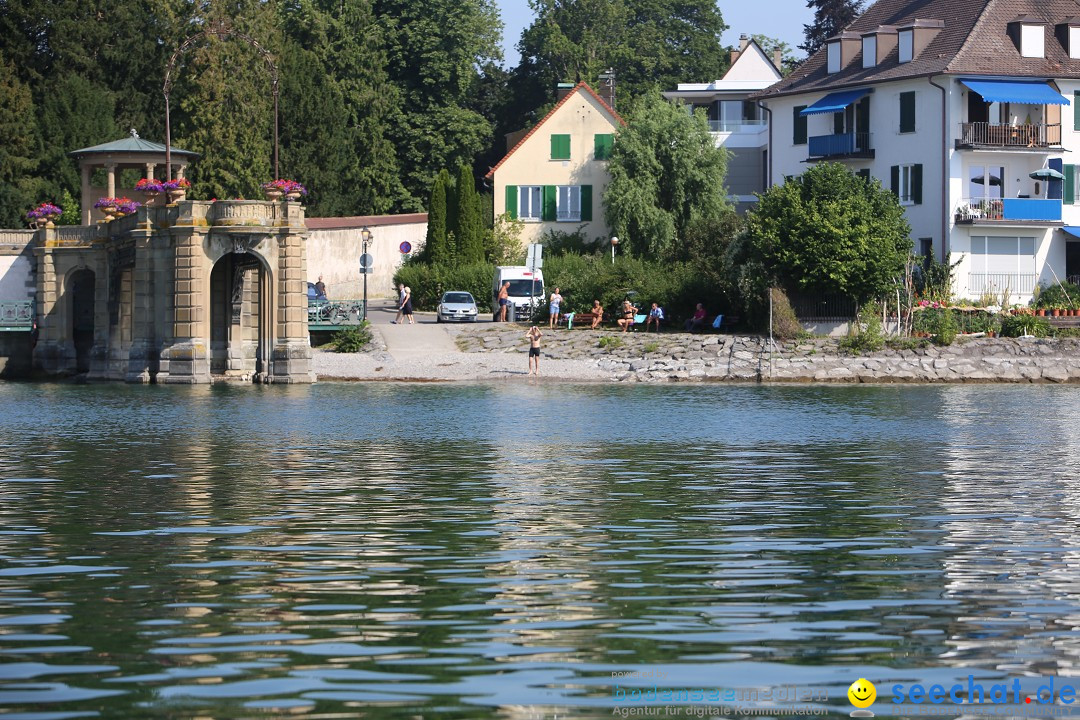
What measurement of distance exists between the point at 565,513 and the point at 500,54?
92844 mm

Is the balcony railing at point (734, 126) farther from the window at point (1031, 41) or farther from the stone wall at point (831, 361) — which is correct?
the stone wall at point (831, 361)

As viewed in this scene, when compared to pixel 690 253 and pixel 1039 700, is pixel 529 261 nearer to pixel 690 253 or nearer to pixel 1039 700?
pixel 690 253

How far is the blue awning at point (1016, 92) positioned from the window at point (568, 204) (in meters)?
Answer: 22.4

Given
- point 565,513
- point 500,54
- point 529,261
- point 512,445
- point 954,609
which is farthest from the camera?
point 500,54

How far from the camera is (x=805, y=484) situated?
85.5 ft

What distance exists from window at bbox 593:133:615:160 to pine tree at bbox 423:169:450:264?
7.73 metres

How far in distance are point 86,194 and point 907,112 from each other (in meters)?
33.6

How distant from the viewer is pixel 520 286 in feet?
226

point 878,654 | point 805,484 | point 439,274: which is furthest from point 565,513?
point 439,274

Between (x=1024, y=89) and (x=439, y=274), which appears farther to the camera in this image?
(x=439, y=274)

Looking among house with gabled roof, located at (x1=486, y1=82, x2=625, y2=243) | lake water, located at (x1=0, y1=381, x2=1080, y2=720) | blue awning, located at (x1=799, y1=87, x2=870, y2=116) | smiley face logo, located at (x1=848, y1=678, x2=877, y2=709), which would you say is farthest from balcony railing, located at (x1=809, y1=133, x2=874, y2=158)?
smiley face logo, located at (x1=848, y1=678, x2=877, y2=709)

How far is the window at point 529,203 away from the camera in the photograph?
267 feet

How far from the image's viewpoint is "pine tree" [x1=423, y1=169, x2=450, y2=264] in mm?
77750

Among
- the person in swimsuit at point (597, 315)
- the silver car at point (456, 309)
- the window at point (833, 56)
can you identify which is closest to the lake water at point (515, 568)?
the person in swimsuit at point (597, 315)
